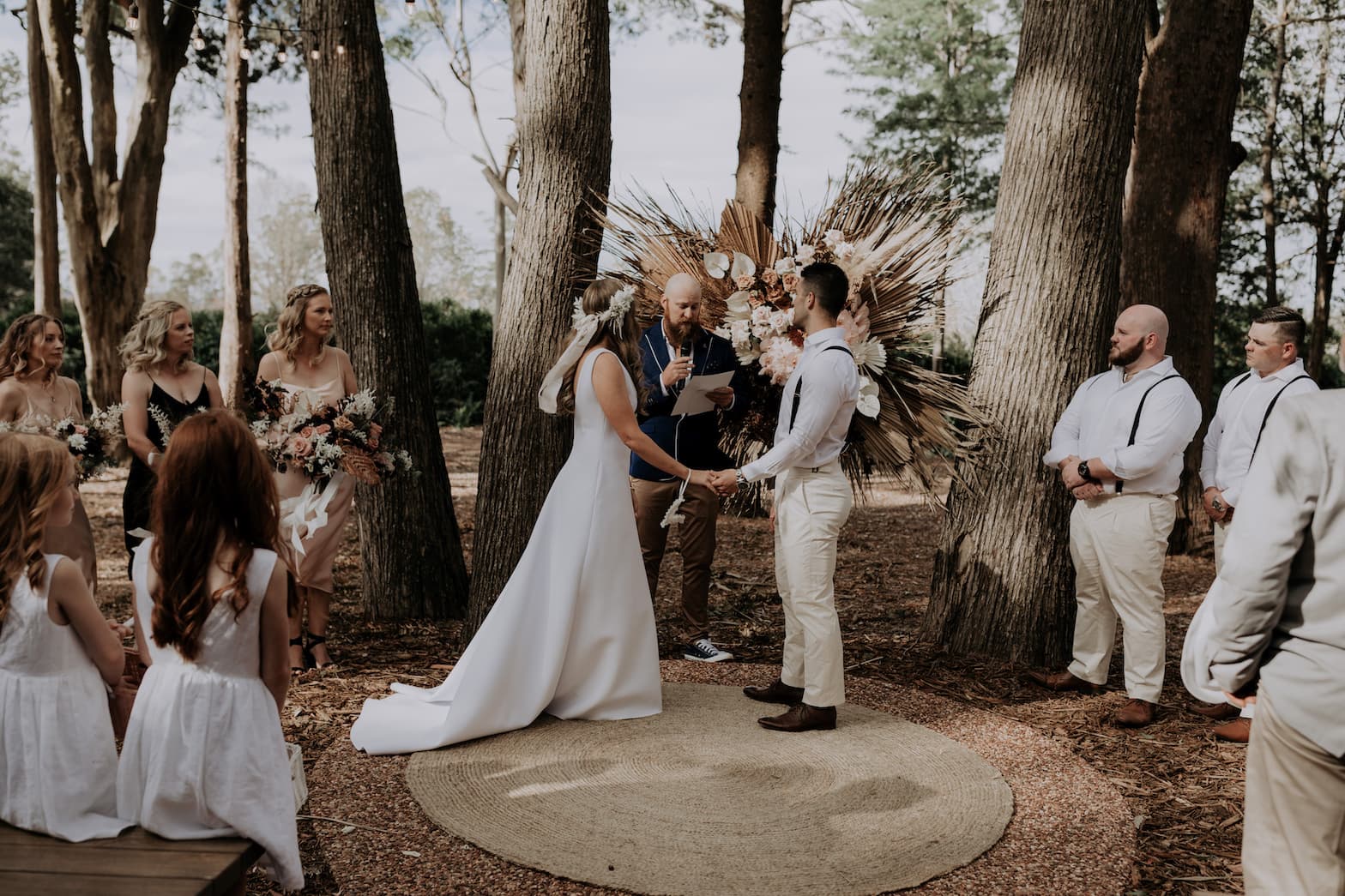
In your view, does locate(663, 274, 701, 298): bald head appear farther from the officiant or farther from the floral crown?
the floral crown

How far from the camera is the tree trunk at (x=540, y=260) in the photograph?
5480mm

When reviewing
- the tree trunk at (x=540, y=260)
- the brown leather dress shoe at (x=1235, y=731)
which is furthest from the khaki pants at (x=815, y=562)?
the brown leather dress shoe at (x=1235, y=731)

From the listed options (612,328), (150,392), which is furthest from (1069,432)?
(150,392)

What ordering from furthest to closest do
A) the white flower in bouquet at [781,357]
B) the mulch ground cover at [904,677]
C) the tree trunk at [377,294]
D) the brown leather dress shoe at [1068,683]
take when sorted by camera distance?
1. the tree trunk at [377,294]
2. the white flower in bouquet at [781,357]
3. the brown leather dress shoe at [1068,683]
4. the mulch ground cover at [904,677]

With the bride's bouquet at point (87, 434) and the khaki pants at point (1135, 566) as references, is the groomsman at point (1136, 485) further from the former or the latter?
the bride's bouquet at point (87, 434)

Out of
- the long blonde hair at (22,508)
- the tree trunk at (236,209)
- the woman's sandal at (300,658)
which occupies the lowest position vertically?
the woman's sandal at (300,658)

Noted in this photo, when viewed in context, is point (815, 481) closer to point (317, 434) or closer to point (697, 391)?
point (697, 391)

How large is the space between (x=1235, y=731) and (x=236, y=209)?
12065mm

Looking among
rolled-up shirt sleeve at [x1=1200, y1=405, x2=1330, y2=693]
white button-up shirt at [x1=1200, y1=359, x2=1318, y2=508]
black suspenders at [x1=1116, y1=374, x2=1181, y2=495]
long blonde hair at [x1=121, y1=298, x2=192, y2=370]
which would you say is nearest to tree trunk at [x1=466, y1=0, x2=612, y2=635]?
long blonde hair at [x1=121, y1=298, x2=192, y2=370]

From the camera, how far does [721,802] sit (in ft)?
12.3

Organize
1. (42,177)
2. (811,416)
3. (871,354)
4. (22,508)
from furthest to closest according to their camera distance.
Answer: (42,177)
(871,354)
(811,416)
(22,508)

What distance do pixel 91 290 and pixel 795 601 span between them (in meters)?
11.7

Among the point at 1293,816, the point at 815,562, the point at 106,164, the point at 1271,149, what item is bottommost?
the point at 1293,816

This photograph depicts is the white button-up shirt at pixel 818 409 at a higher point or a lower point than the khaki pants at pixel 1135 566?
higher
